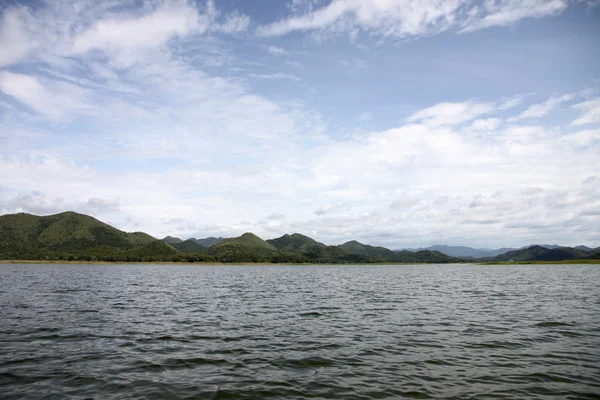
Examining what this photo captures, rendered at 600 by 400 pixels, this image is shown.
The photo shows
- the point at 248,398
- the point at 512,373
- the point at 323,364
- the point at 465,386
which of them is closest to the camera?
the point at 248,398

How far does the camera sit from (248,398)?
14.1 m

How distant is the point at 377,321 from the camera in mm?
31578

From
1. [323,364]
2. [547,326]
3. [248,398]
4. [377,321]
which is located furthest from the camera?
[377,321]

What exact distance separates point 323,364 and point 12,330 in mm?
24684

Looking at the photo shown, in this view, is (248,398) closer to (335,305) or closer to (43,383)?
(43,383)

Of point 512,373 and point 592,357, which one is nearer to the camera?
point 512,373

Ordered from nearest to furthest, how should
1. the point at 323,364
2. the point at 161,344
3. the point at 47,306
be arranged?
the point at 323,364 < the point at 161,344 < the point at 47,306

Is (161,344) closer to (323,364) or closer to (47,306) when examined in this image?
(323,364)

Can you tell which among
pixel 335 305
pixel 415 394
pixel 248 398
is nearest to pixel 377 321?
pixel 335 305

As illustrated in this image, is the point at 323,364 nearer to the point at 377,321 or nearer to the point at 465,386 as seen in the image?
the point at 465,386

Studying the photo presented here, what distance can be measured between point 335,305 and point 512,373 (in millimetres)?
27393

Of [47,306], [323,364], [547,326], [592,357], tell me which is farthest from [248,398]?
[47,306]

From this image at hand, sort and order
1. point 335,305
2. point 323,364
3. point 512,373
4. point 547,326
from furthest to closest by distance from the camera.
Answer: point 335,305
point 547,326
point 323,364
point 512,373

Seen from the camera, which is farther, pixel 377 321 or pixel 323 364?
pixel 377 321
